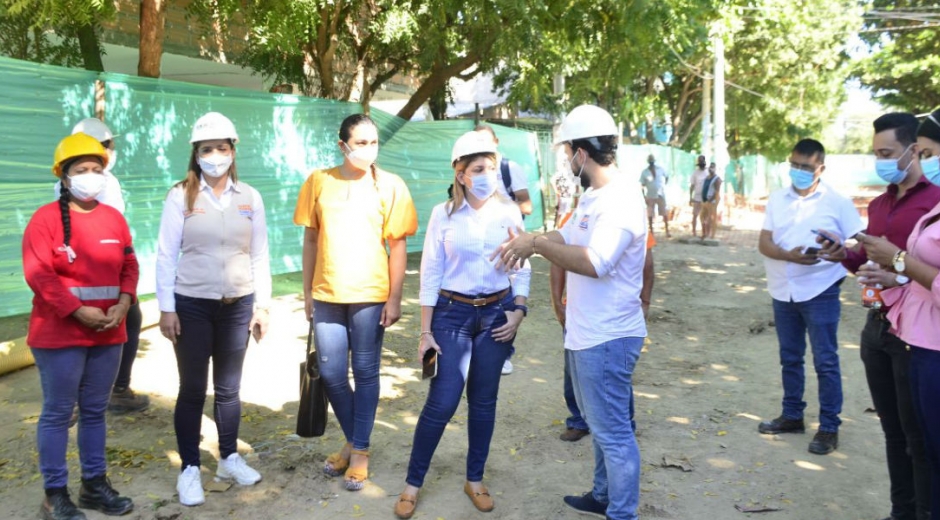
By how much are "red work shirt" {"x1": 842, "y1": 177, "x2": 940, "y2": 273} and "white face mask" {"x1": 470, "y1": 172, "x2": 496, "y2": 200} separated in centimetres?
178

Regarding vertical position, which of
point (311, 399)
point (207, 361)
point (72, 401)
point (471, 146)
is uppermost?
point (471, 146)

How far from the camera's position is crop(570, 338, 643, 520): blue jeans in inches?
142

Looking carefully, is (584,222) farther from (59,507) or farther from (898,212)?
(59,507)

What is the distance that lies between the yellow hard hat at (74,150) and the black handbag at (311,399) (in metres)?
1.40

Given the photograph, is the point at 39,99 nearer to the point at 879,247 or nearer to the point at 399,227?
the point at 399,227

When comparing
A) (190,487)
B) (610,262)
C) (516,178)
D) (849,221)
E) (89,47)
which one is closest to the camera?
(610,262)

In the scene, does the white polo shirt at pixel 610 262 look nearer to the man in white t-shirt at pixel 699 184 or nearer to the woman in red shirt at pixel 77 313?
the woman in red shirt at pixel 77 313

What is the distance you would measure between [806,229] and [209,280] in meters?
3.61

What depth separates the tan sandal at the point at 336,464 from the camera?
4.66 meters

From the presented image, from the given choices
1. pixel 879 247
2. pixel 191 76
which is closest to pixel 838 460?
pixel 879 247


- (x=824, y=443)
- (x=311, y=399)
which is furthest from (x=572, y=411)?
(x=311, y=399)

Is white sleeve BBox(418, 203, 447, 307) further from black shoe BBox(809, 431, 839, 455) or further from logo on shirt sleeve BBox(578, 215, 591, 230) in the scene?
black shoe BBox(809, 431, 839, 455)

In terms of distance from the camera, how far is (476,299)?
411cm

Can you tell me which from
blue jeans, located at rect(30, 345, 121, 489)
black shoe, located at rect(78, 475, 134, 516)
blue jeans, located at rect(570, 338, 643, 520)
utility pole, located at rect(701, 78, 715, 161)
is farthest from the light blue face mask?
utility pole, located at rect(701, 78, 715, 161)
